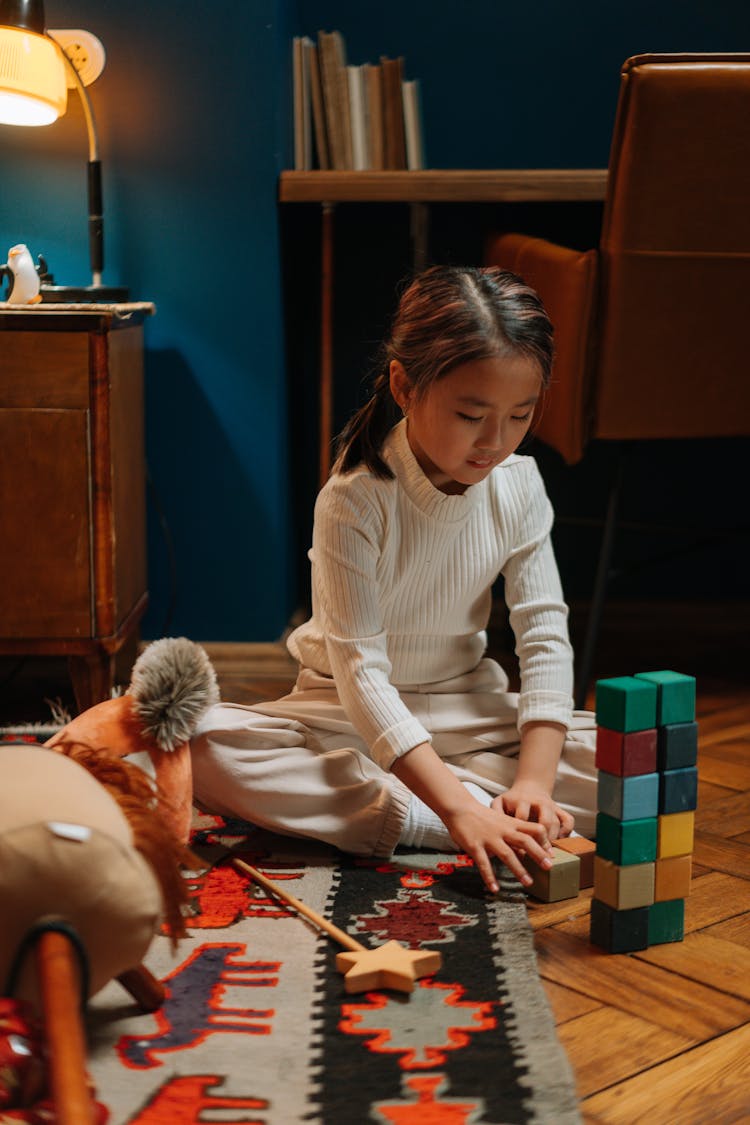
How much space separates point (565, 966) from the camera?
0.96 m

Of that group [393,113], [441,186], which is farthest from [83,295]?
[393,113]

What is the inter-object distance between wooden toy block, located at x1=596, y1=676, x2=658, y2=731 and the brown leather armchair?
0.65 metres

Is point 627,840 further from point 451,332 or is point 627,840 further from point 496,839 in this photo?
point 451,332

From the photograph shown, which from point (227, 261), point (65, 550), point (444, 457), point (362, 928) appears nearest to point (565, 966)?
point (362, 928)

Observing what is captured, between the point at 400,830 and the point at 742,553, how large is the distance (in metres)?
1.27

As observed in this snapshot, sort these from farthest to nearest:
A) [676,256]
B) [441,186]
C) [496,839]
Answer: [441,186]
[676,256]
[496,839]

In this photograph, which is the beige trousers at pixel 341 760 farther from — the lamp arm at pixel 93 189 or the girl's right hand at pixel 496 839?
the lamp arm at pixel 93 189

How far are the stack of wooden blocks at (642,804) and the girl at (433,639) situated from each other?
0.35ft

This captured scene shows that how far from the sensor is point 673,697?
37.3 inches

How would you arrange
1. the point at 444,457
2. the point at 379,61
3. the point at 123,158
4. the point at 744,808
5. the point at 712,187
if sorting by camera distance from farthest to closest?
1. the point at 379,61
2. the point at 123,158
3. the point at 712,187
4. the point at 744,808
5. the point at 444,457

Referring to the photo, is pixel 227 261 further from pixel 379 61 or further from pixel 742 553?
pixel 742 553

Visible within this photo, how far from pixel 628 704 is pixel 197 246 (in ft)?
3.83

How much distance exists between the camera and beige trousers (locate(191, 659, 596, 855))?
1.18 m

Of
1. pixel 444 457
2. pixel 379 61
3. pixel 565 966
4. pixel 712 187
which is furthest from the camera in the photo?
pixel 379 61
